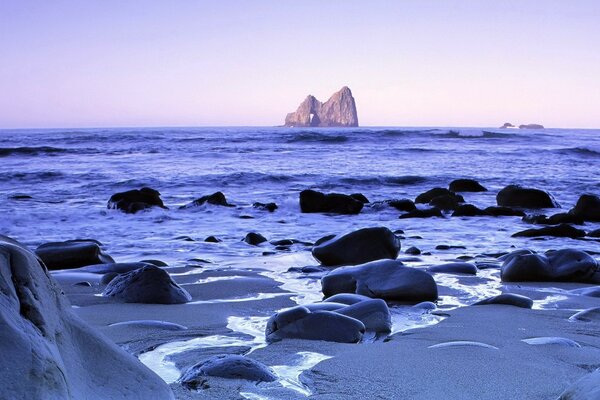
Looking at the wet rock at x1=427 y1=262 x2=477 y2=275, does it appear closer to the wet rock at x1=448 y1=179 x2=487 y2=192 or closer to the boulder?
the boulder

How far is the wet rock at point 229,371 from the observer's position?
8.21 feet

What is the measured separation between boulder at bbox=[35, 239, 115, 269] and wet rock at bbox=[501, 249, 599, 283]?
11.7ft

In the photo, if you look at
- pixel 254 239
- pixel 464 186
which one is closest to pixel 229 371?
pixel 254 239

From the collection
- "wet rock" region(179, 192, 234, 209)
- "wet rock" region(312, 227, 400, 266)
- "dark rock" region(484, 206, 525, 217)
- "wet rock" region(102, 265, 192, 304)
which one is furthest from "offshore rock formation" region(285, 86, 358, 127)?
"wet rock" region(102, 265, 192, 304)

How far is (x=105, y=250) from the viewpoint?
726cm

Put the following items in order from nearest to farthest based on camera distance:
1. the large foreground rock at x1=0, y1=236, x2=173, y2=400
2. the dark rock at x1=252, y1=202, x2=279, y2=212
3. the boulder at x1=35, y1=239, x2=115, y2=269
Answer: the large foreground rock at x1=0, y1=236, x2=173, y2=400
the boulder at x1=35, y1=239, x2=115, y2=269
the dark rock at x1=252, y1=202, x2=279, y2=212

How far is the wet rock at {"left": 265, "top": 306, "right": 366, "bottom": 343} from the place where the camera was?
3244 millimetres

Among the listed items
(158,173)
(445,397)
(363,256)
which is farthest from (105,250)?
(158,173)

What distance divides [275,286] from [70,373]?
3443mm

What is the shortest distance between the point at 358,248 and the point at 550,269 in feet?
5.71

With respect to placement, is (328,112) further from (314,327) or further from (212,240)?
(314,327)

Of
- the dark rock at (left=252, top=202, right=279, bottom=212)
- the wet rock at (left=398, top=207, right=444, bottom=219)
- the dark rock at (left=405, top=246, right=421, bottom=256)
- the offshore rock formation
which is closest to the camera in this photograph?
the dark rock at (left=405, top=246, right=421, bottom=256)

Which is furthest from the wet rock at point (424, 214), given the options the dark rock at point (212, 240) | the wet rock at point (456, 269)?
the wet rock at point (456, 269)

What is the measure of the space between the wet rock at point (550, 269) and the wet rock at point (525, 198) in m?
6.68
